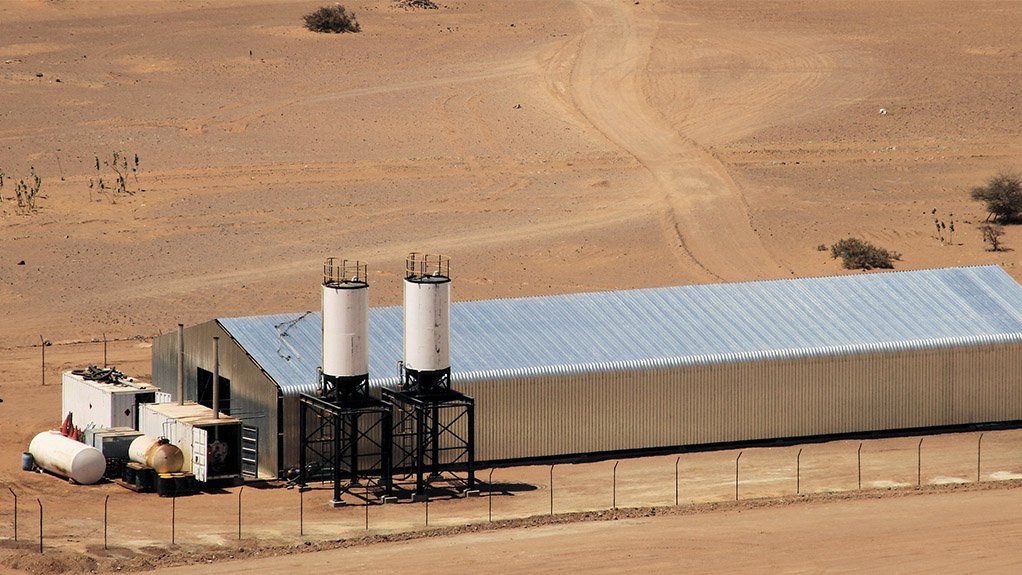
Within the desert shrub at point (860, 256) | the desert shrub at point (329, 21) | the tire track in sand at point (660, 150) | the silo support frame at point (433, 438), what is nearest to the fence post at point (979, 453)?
the silo support frame at point (433, 438)

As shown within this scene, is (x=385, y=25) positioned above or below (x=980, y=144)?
above

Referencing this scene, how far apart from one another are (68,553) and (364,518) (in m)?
6.40

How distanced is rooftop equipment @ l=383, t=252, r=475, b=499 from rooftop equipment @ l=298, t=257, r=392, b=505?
0.62 metres

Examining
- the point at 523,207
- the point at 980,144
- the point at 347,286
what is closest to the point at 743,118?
the point at 980,144

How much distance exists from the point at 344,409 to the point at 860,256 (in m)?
33.7

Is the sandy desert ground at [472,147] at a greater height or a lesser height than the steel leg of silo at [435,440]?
greater

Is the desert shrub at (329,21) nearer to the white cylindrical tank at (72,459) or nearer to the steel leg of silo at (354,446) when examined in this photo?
the white cylindrical tank at (72,459)

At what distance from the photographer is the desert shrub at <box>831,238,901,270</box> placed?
7406 centimetres

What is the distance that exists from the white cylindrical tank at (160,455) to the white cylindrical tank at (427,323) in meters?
5.34

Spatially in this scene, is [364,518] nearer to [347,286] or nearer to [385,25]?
[347,286]

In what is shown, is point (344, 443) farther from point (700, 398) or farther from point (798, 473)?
point (798, 473)

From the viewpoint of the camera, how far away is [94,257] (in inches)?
2798

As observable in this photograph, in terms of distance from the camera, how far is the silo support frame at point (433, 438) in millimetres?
45188

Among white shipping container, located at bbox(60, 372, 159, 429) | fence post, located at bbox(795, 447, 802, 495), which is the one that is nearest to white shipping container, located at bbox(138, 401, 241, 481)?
white shipping container, located at bbox(60, 372, 159, 429)
